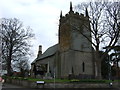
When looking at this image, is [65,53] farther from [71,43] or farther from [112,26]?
[112,26]

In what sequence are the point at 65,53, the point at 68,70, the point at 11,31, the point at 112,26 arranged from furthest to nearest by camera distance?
the point at 65,53, the point at 68,70, the point at 11,31, the point at 112,26

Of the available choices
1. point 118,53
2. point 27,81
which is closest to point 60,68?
point 118,53

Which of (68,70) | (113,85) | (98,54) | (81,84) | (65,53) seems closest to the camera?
(81,84)

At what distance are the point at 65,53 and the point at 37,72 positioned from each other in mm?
9702

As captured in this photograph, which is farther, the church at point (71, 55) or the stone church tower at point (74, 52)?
the stone church tower at point (74, 52)

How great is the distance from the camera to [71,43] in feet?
166

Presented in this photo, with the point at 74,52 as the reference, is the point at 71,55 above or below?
below

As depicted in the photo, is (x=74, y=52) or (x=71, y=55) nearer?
(x=71, y=55)

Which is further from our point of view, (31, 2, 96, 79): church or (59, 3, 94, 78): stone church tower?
(59, 3, 94, 78): stone church tower

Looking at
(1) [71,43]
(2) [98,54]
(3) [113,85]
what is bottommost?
(3) [113,85]

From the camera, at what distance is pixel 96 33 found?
37875mm

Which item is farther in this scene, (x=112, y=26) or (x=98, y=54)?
→ (x=98, y=54)

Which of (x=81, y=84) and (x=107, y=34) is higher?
(x=107, y=34)

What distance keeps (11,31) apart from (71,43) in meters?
15.8
